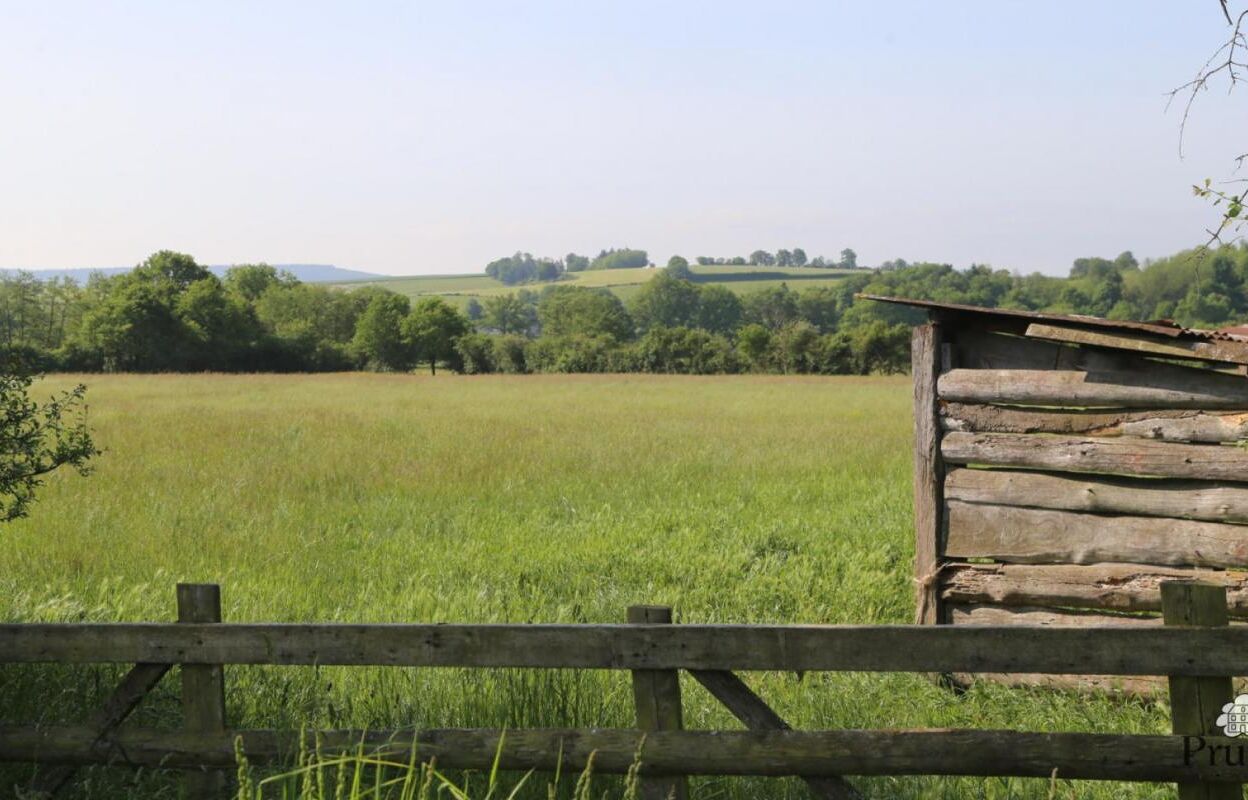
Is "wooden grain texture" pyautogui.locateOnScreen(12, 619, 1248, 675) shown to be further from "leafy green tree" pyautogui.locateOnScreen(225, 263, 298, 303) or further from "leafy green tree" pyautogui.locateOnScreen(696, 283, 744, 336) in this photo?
"leafy green tree" pyautogui.locateOnScreen(696, 283, 744, 336)

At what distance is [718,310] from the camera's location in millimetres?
167250

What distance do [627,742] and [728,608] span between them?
17.9ft

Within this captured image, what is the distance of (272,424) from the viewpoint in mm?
26344

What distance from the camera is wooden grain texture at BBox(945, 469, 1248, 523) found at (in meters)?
7.01

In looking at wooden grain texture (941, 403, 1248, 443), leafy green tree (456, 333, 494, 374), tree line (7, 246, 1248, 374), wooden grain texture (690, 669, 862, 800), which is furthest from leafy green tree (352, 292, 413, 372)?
wooden grain texture (690, 669, 862, 800)

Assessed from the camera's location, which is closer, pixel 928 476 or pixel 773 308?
pixel 928 476

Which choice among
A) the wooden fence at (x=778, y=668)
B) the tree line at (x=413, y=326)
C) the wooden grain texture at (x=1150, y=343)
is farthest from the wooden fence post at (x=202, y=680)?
the tree line at (x=413, y=326)

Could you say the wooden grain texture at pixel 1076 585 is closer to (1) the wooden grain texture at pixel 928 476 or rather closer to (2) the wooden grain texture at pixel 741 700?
(1) the wooden grain texture at pixel 928 476

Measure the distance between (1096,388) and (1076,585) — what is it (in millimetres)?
1328

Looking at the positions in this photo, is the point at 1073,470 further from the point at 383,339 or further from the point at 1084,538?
the point at 383,339

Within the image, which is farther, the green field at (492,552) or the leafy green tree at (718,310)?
the leafy green tree at (718,310)

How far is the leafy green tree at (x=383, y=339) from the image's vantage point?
102 metres

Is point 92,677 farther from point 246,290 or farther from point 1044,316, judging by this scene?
point 246,290

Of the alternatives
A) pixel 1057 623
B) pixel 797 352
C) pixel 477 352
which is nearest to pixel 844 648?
pixel 1057 623
